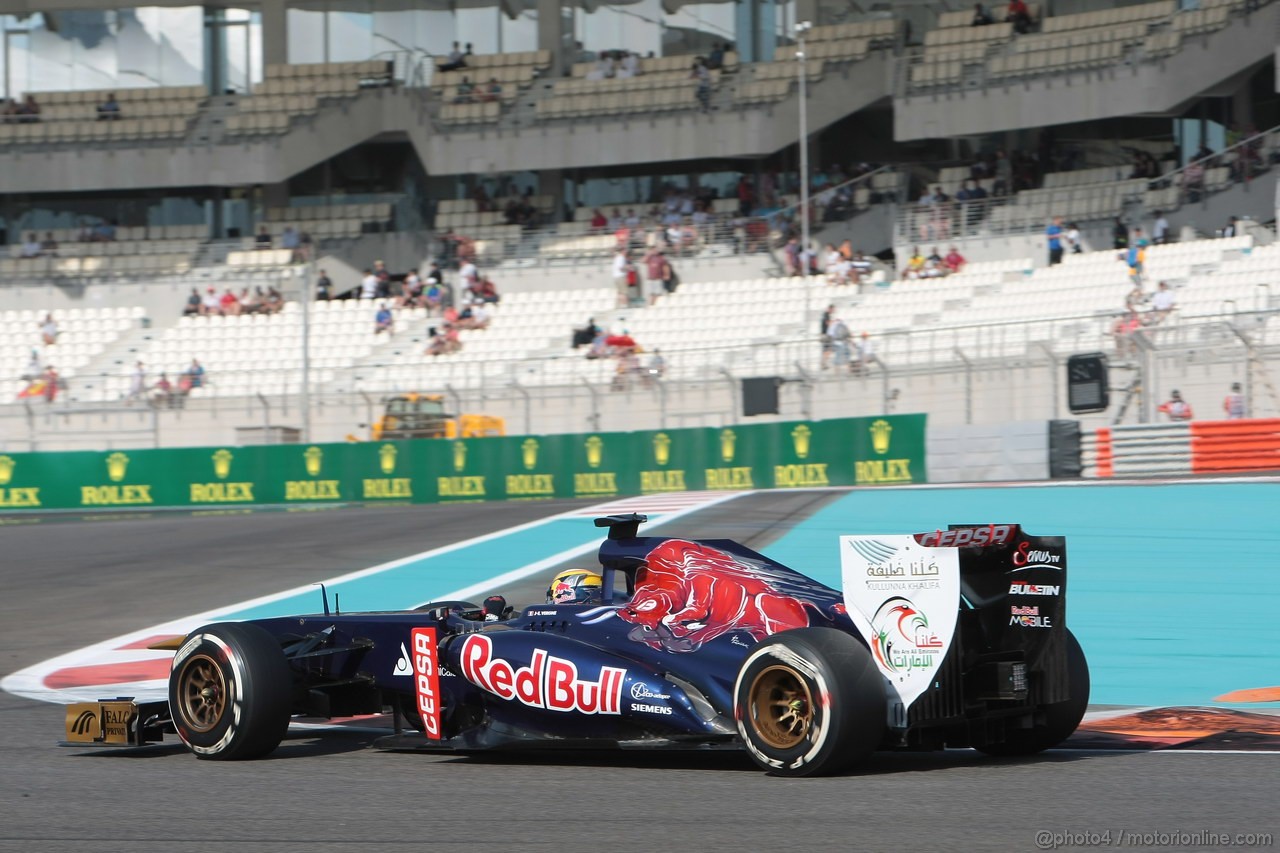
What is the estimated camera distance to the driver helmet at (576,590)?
778cm

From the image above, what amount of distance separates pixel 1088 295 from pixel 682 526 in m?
14.2

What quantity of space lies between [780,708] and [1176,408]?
20.8m

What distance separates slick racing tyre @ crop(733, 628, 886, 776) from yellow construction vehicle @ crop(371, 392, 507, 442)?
2402 cm

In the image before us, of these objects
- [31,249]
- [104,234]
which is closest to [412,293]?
[104,234]

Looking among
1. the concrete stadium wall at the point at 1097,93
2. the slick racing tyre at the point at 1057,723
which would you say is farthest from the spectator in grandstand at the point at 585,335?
the slick racing tyre at the point at 1057,723

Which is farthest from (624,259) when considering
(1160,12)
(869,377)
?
(1160,12)

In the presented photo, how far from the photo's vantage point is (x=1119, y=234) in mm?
34062

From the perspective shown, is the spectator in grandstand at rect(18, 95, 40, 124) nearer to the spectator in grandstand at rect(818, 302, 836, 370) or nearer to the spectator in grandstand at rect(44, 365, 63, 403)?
the spectator in grandstand at rect(44, 365, 63, 403)

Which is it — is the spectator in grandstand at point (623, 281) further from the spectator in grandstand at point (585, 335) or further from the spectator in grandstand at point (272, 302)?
the spectator in grandstand at point (272, 302)

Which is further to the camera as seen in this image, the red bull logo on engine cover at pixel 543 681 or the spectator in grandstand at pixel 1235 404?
the spectator in grandstand at pixel 1235 404

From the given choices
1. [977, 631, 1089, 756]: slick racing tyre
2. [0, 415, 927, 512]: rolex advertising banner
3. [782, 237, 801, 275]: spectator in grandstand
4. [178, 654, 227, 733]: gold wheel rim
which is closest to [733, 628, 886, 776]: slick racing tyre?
[977, 631, 1089, 756]: slick racing tyre

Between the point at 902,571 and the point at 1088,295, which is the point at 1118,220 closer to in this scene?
the point at 1088,295

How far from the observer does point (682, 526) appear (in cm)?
1942

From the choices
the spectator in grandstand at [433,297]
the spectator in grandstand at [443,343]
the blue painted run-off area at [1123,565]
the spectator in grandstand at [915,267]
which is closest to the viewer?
the blue painted run-off area at [1123,565]
